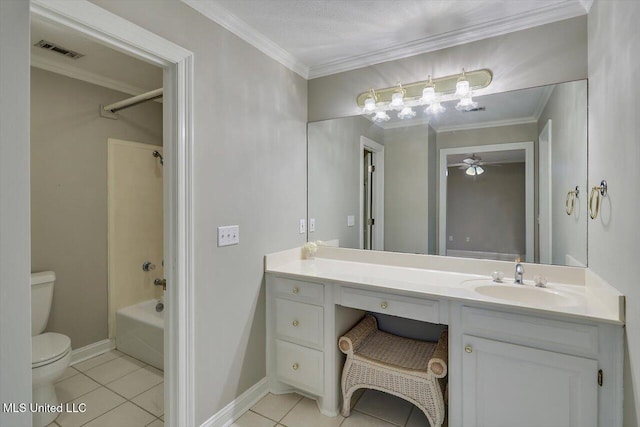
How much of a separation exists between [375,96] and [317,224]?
3.59ft

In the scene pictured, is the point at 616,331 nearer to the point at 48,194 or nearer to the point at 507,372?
the point at 507,372

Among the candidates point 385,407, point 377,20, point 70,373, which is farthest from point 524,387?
point 70,373

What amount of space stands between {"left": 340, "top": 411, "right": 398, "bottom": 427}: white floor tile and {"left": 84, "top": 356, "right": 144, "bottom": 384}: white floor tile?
68.2 inches

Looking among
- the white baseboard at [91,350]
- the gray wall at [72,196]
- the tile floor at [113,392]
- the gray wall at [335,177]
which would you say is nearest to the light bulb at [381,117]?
the gray wall at [335,177]

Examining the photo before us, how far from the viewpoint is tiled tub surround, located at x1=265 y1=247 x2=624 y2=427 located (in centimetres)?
129

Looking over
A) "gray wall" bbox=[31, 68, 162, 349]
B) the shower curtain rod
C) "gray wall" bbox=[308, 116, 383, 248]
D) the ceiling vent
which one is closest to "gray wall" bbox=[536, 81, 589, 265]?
"gray wall" bbox=[308, 116, 383, 248]

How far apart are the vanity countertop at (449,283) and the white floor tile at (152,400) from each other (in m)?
1.10

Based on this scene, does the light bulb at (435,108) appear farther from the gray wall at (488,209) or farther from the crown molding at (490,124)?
the gray wall at (488,209)

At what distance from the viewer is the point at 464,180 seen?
2104 mm

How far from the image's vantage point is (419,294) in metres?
1.60

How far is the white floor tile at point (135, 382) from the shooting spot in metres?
2.14

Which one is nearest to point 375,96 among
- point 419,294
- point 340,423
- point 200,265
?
point 419,294

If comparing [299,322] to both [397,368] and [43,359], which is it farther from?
[43,359]

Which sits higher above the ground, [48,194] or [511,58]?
[511,58]
